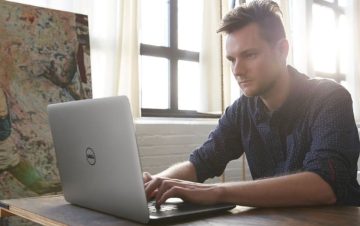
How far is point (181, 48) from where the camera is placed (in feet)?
11.0

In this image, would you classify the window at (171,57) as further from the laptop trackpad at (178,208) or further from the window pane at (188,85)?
the laptop trackpad at (178,208)

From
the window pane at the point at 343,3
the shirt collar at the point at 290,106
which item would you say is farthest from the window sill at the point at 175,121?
the window pane at the point at 343,3

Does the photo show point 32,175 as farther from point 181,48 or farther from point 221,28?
point 181,48

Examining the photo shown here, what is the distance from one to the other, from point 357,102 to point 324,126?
13.2 feet

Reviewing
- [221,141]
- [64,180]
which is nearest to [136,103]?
[221,141]

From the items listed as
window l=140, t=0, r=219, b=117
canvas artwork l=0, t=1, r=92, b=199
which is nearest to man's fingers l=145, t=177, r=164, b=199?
canvas artwork l=0, t=1, r=92, b=199

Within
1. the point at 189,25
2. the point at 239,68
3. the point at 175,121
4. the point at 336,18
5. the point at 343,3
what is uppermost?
the point at 343,3

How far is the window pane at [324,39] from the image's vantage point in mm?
4707

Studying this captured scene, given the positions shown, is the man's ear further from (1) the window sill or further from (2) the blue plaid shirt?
(1) the window sill

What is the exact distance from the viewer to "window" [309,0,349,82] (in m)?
4.72

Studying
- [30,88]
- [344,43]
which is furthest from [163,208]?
[344,43]

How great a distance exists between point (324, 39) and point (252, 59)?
3.71 m

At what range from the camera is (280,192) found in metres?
1.07

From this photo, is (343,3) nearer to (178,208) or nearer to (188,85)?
(188,85)
